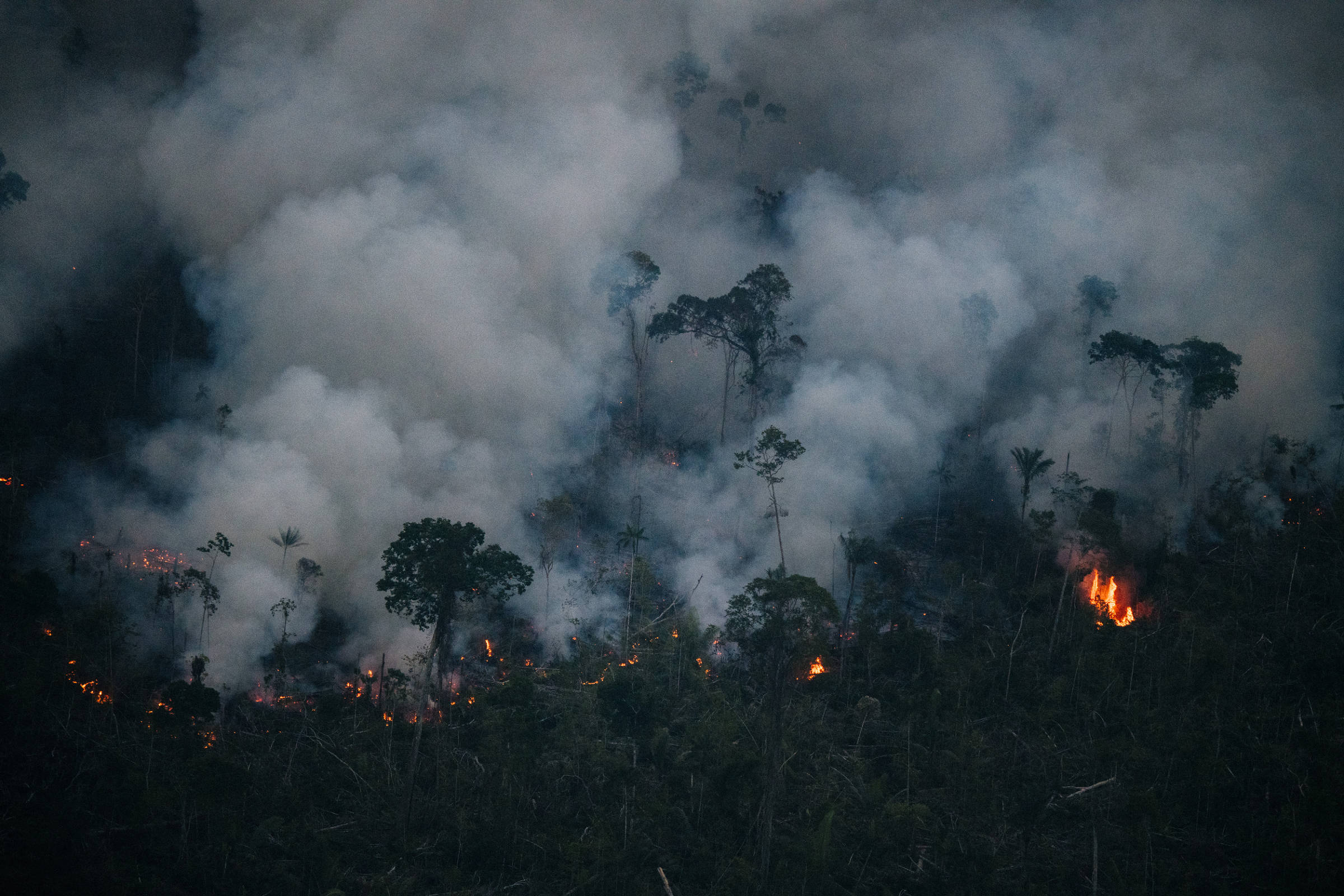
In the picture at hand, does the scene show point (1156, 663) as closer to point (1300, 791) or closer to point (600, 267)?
point (1300, 791)

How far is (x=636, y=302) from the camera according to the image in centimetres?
7538

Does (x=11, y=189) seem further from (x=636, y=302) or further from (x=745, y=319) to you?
(x=745, y=319)

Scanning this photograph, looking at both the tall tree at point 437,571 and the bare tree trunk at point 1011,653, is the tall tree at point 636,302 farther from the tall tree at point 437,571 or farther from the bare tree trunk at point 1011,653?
the tall tree at point 437,571

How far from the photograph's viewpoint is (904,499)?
7112 centimetres

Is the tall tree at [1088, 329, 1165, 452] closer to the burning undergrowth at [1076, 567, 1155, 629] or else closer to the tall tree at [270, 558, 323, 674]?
the burning undergrowth at [1076, 567, 1155, 629]

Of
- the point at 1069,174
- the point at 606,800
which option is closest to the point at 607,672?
the point at 606,800

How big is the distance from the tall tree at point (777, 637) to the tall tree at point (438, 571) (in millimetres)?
10955

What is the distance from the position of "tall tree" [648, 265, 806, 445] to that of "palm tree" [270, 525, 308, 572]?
109 ft

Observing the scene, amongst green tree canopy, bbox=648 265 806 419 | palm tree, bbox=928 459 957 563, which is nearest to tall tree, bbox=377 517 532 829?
green tree canopy, bbox=648 265 806 419

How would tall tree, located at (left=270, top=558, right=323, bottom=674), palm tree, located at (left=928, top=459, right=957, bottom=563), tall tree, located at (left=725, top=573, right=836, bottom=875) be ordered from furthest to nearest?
1. palm tree, located at (left=928, top=459, right=957, bottom=563)
2. tall tree, located at (left=270, top=558, right=323, bottom=674)
3. tall tree, located at (left=725, top=573, right=836, bottom=875)

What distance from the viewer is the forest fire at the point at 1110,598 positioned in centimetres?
5622

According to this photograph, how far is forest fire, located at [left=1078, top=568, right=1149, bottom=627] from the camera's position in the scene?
56219 millimetres

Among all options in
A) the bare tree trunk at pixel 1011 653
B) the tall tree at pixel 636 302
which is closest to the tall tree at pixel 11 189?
the tall tree at pixel 636 302

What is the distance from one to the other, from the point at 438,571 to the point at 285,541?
20169 mm
